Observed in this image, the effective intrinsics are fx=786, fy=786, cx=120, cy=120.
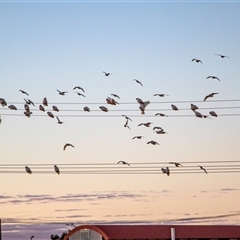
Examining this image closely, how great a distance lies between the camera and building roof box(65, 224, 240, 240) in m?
78.4

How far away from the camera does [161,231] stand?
78.4 m

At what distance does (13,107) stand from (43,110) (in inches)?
188

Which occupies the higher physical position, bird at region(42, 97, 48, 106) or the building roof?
bird at region(42, 97, 48, 106)

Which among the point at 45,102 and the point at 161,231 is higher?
the point at 45,102

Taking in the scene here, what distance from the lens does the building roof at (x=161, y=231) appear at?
78375mm

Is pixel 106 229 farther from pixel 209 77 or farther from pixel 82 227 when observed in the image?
pixel 209 77

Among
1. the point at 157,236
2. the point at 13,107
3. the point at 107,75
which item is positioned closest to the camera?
the point at 107,75

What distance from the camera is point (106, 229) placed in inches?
3162

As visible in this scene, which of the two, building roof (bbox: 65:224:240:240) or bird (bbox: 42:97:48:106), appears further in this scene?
building roof (bbox: 65:224:240:240)

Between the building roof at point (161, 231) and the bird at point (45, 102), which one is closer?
the bird at point (45, 102)

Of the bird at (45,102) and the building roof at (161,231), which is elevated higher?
the bird at (45,102)

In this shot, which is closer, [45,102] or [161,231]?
[45,102]

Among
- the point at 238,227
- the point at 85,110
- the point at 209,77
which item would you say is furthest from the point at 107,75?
the point at 238,227

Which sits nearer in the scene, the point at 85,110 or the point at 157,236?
the point at 85,110
